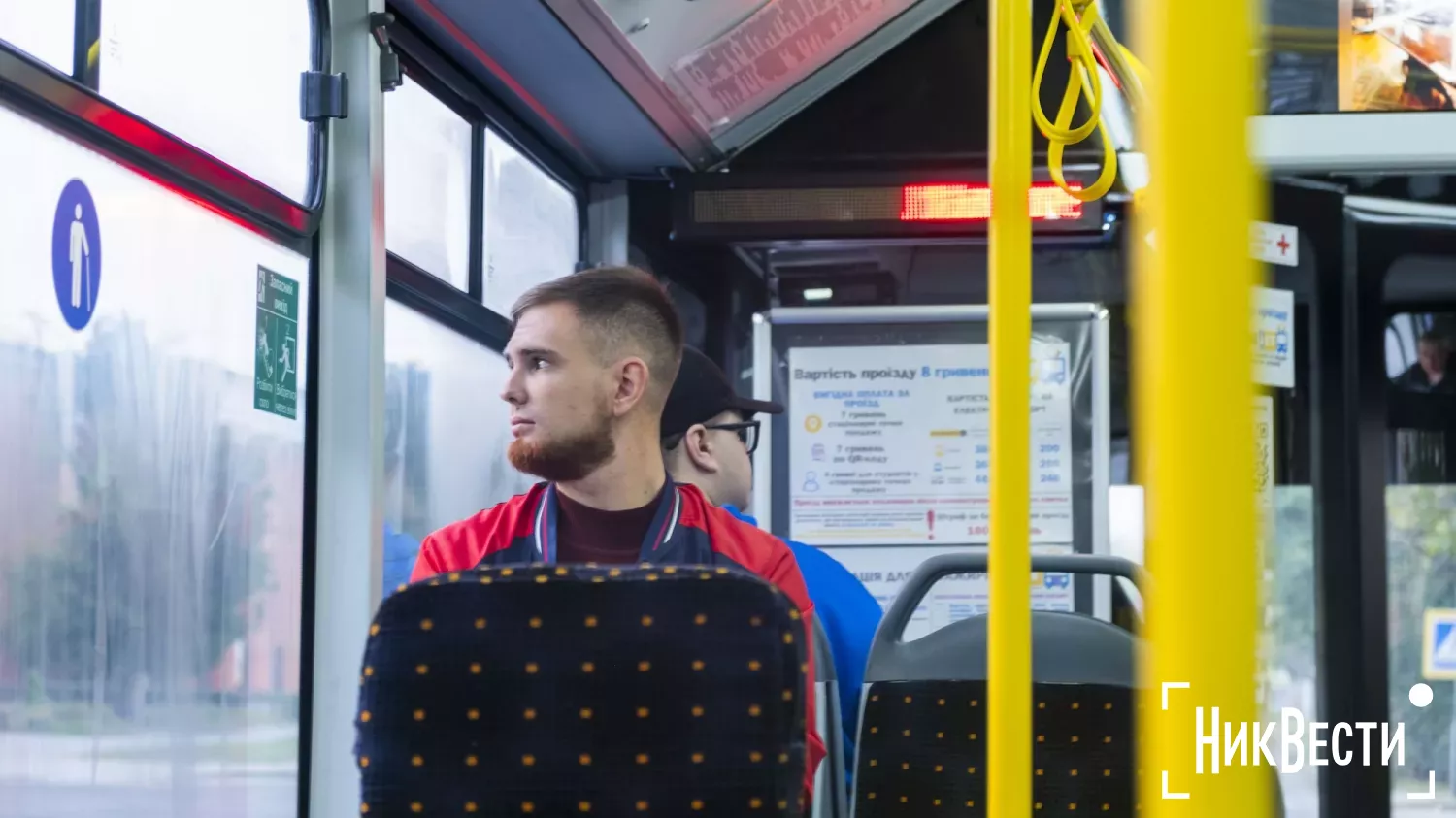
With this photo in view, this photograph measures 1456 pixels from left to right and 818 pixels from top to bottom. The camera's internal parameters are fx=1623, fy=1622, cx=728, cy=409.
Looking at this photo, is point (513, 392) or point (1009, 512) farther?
point (513, 392)

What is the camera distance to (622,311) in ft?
7.34

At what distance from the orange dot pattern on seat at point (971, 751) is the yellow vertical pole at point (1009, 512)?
61 centimetres

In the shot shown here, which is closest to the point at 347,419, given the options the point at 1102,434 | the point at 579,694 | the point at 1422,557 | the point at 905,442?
the point at 579,694

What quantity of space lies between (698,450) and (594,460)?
0.71 m

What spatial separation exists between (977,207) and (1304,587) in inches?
60.3

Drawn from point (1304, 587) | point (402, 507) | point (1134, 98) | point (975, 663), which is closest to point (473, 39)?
point (402, 507)

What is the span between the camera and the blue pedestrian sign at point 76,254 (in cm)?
212

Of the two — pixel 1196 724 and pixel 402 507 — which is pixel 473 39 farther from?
pixel 1196 724

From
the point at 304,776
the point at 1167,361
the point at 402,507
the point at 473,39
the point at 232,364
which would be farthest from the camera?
the point at 473,39

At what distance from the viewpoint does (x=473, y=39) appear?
11.9ft

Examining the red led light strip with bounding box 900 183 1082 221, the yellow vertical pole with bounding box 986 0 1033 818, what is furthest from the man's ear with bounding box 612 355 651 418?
the red led light strip with bounding box 900 183 1082 221

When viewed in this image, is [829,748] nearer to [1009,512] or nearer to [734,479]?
[734,479]

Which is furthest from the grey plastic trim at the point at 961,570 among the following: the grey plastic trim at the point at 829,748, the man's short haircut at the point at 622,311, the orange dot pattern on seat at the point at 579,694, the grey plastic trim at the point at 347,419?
the grey plastic trim at the point at 347,419

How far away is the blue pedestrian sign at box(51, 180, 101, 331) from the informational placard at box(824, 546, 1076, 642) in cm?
300
